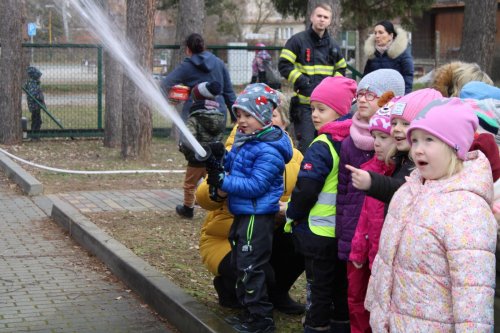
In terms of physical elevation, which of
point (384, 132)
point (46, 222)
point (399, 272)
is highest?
point (384, 132)

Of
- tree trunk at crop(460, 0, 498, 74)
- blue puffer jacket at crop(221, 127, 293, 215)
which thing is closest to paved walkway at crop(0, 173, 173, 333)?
blue puffer jacket at crop(221, 127, 293, 215)

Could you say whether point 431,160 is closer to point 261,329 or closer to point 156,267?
point 261,329

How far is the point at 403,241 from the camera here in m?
3.92

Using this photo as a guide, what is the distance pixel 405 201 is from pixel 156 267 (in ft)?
12.8

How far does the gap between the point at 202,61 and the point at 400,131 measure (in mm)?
6681

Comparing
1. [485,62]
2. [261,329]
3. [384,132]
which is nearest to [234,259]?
[261,329]

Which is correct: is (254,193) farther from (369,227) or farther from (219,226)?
(369,227)

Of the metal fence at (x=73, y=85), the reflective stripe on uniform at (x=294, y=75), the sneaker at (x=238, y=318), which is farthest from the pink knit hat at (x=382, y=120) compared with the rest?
the metal fence at (x=73, y=85)

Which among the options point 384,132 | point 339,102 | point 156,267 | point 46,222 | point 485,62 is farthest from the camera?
point 485,62

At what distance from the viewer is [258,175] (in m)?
5.57

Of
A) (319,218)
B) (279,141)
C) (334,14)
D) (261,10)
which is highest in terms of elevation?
(261,10)

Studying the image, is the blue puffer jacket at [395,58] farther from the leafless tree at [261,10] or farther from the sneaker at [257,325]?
the leafless tree at [261,10]

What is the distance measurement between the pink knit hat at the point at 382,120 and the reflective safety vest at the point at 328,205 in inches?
21.6

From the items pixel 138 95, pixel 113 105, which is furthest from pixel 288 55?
pixel 113 105
